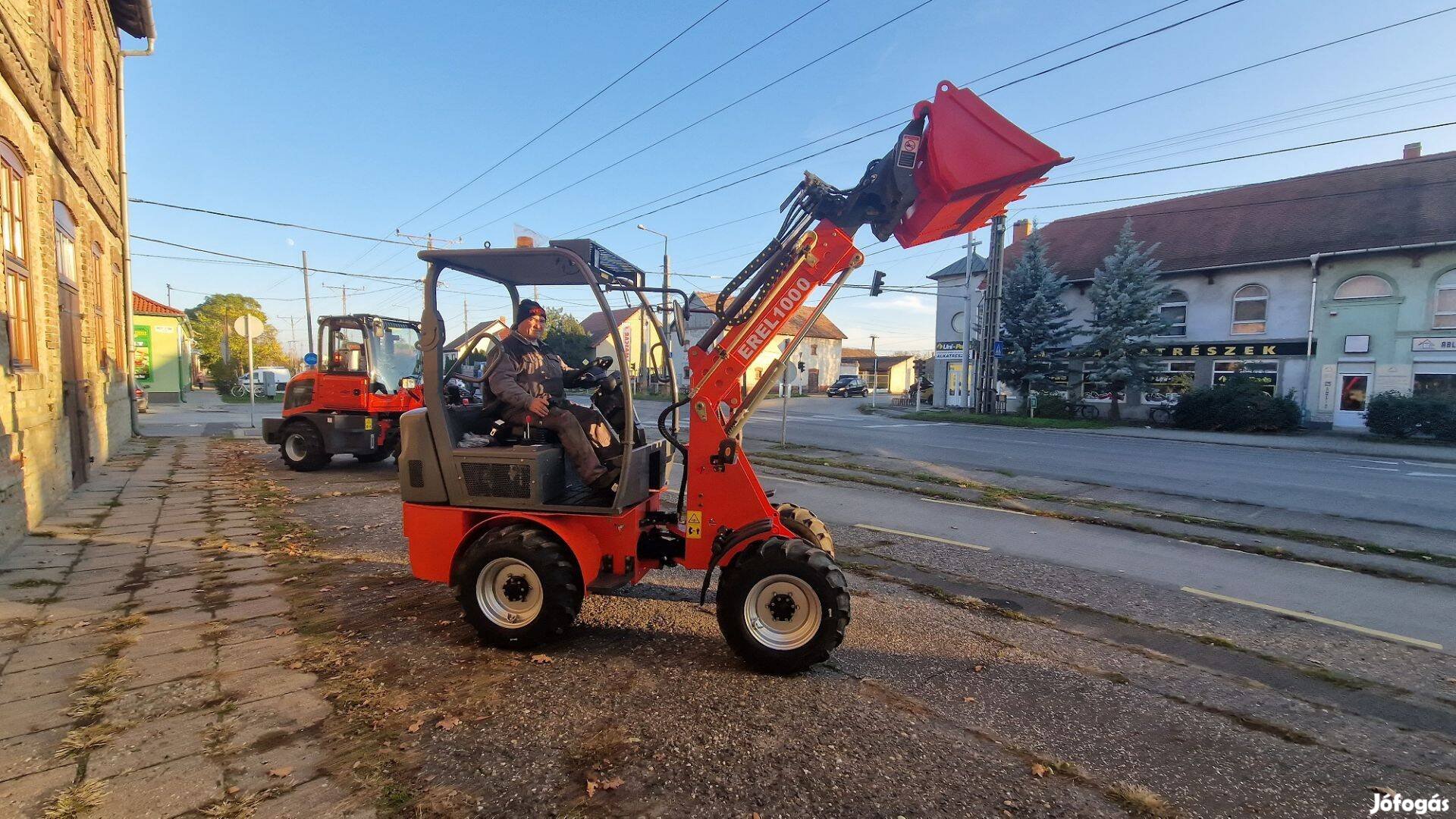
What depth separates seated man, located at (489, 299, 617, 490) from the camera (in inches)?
171

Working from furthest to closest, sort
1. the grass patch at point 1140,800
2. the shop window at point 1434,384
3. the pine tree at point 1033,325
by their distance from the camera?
1. the pine tree at point 1033,325
2. the shop window at point 1434,384
3. the grass patch at point 1140,800

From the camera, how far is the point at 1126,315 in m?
26.9

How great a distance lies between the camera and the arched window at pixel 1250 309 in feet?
86.5

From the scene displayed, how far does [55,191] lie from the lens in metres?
8.70

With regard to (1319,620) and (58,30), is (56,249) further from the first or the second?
(1319,620)

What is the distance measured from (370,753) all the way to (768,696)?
1.92 m

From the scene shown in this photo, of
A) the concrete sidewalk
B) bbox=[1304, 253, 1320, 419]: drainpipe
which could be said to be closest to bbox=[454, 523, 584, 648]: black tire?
the concrete sidewalk

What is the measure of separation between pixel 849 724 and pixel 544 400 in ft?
8.54

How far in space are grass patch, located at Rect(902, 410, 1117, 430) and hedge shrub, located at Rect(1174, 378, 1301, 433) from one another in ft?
8.84

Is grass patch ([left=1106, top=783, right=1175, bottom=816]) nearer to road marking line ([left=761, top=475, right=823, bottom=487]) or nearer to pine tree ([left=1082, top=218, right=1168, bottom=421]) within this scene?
road marking line ([left=761, top=475, right=823, bottom=487])

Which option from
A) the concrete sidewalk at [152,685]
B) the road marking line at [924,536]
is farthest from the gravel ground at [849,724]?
the road marking line at [924,536]

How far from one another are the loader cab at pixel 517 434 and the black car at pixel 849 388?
1955 inches

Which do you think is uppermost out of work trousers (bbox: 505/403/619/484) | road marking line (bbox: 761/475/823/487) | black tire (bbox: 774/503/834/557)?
work trousers (bbox: 505/403/619/484)

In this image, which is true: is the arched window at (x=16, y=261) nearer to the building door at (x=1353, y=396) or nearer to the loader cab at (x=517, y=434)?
the loader cab at (x=517, y=434)
